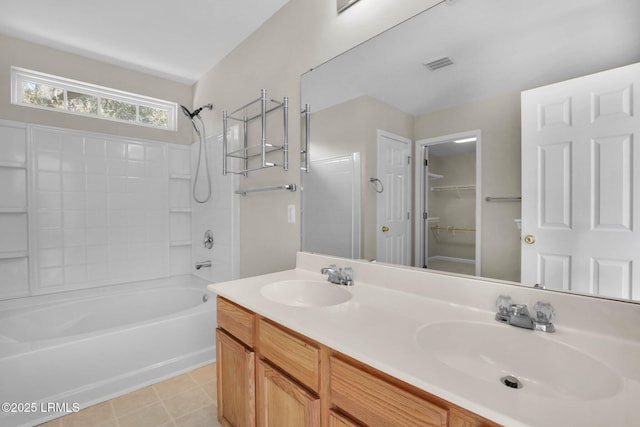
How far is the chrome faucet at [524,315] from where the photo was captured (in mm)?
878

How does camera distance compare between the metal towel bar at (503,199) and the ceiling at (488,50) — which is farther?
the metal towel bar at (503,199)

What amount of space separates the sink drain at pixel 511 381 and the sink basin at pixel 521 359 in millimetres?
15

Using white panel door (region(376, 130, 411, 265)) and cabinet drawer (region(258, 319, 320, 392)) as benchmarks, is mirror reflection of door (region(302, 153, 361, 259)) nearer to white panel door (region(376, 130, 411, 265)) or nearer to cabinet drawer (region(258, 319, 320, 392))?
white panel door (region(376, 130, 411, 265))

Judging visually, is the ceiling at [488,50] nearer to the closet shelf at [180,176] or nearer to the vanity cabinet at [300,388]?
the vanity cabinet at [300,388]

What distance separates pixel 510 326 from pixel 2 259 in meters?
3.41

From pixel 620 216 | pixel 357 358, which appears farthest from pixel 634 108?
pixel 357 358

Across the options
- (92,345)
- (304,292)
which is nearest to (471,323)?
(304,292)

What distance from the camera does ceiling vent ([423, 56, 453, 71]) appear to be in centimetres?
119

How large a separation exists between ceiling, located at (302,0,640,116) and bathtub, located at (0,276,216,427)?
2054 mm

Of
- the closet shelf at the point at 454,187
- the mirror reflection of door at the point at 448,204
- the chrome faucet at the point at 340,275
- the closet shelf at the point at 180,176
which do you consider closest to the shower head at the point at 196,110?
the closet shelf at the point at 180,176

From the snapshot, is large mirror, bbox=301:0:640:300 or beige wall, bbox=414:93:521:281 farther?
beige wall, bbox=414:93:521:281

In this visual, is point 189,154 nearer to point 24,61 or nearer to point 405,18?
point 24,61

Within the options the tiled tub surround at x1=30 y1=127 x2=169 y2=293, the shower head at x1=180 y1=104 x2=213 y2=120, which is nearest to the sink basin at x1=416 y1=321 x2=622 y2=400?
the shower head at x1=180 y1=104 x2=213 y2=120

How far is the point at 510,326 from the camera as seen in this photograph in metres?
0.91
